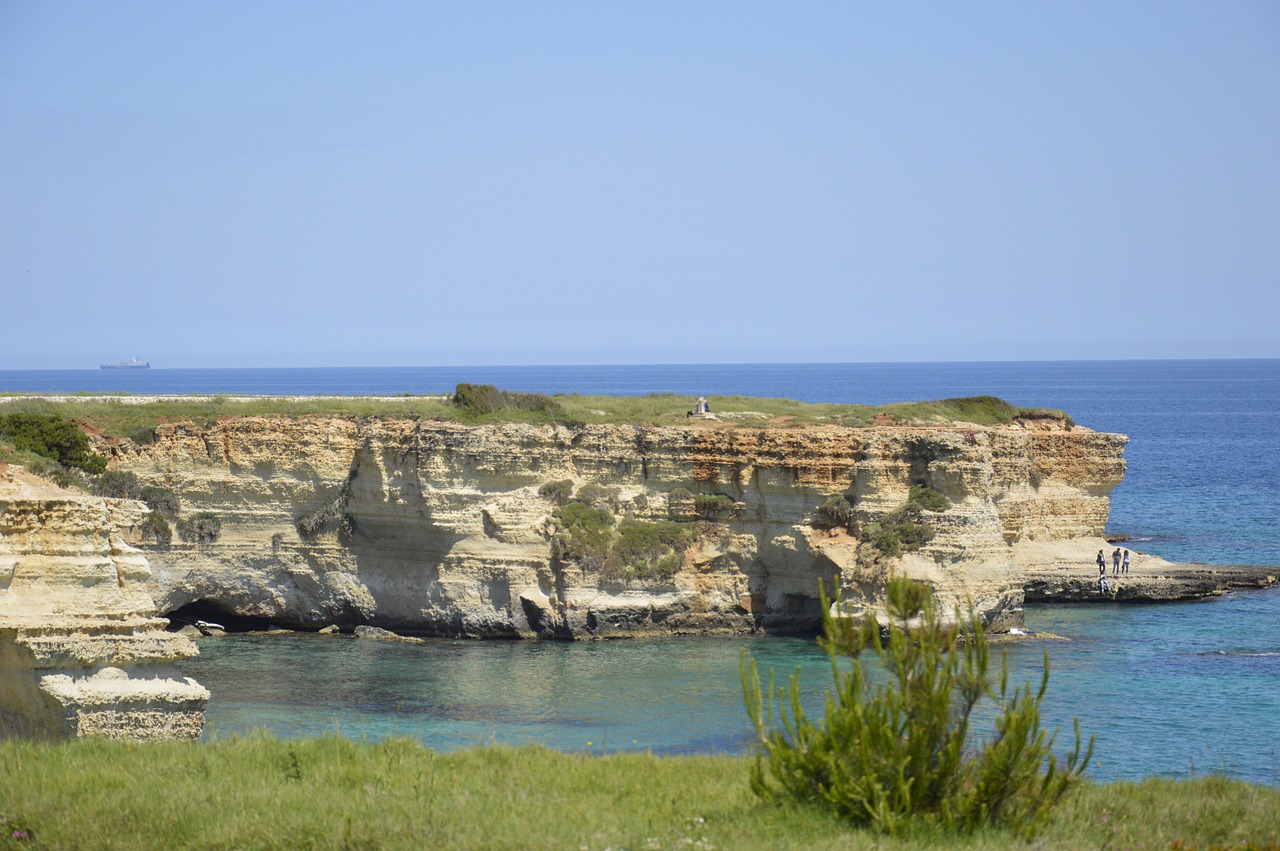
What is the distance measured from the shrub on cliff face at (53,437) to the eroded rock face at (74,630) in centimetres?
2010

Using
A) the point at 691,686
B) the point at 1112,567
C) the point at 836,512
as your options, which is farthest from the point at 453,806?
the point at 1112,567

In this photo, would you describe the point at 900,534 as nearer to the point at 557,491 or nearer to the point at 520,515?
the point at 557,491

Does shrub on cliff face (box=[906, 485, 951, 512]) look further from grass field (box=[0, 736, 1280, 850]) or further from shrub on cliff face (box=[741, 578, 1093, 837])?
shrub on cliff face (box=[741, 578, 1093, 837])

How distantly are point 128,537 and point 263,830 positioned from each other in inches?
1128

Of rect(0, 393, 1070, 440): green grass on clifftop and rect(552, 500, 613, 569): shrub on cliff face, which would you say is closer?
rect(552, 500, 613, 569): shrub on cliff face

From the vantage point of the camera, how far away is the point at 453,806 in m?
13.8

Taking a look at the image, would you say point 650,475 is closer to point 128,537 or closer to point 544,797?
point 128,537

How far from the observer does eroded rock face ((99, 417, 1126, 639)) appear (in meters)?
39.6

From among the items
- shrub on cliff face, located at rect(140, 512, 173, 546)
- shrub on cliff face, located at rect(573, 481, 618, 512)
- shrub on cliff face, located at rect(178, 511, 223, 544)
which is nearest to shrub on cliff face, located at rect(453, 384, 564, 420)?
shrub on cliff face, located at rect(573, 481, 618, 512)

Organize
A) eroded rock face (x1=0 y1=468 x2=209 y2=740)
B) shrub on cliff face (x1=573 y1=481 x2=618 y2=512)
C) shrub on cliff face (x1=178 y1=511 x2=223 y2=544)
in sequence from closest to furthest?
eroded rock face (x1=0 y1=468 x2=209 y2=740) < shrub on cliff face (x1=178 y1=511 x2=223 y2=544) < shrub on cliff face (x1=573 y1=481 x2=618 y2=512)

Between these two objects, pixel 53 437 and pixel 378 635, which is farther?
pixel 378 635

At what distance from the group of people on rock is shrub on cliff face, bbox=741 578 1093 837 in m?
35.5

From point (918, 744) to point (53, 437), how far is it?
33805 mm

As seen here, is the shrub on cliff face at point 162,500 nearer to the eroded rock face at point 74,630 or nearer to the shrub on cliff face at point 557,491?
the shrub on cliff face at point 557,491
